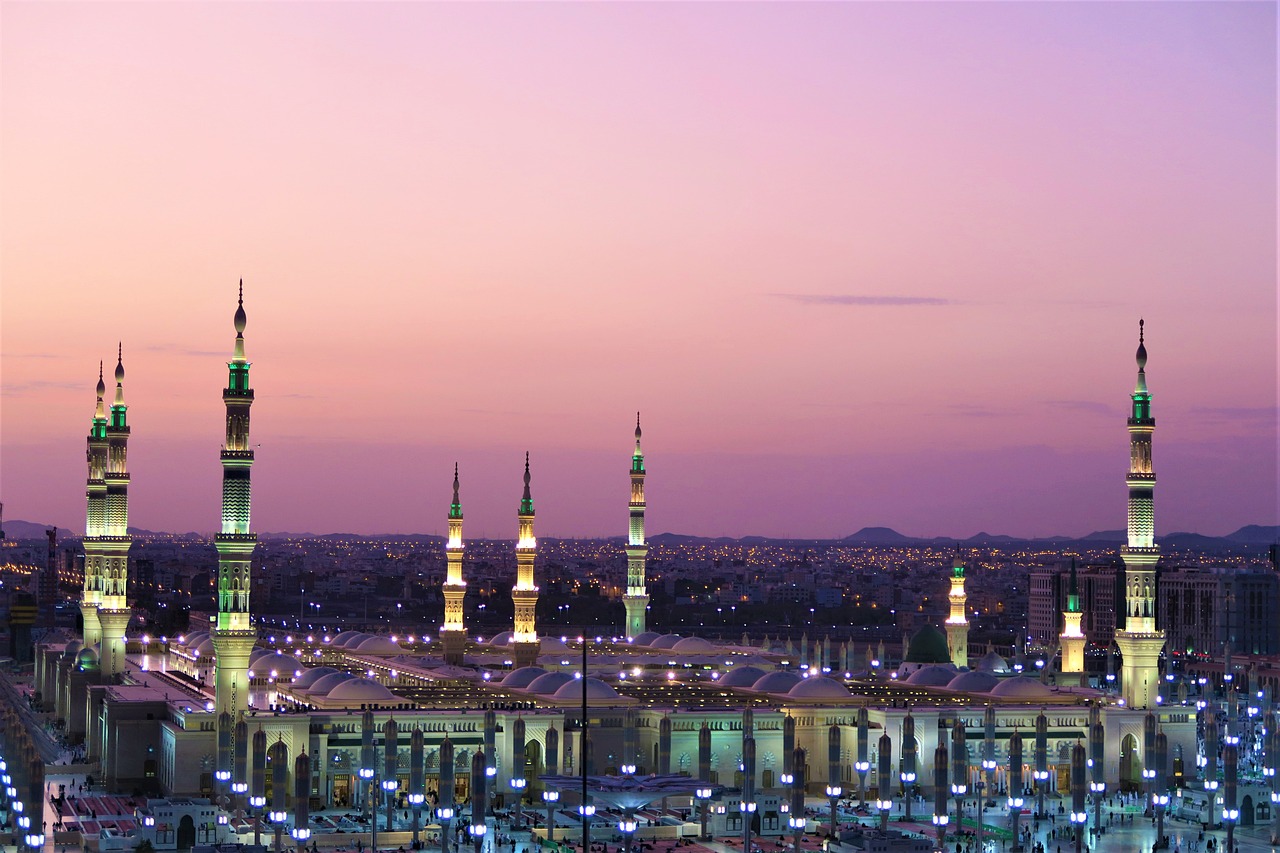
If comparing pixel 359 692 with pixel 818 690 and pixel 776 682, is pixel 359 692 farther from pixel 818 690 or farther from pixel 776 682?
pixel 776 682

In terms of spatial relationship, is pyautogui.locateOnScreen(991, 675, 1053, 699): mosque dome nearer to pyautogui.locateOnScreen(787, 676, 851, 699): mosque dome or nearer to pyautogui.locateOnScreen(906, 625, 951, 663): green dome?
pyautogui.locateOnScreen(787, 676, 851, 699): mosque dome

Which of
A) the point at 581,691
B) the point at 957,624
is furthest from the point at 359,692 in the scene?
the point at 957,624

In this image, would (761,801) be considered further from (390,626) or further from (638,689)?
(390,626)

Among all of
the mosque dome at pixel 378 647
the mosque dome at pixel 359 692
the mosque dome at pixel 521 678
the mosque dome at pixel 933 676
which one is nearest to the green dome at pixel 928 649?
the mosque dome at pixel 933 676

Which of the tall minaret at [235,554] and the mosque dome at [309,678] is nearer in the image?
the tall minaret at [235,554]

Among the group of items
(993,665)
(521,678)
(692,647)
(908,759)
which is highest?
(521,678)

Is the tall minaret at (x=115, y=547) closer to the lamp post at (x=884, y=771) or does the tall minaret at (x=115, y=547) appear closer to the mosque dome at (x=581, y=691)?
the mosque dome at (x=581, y=691)

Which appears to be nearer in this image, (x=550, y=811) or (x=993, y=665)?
(x=550, y=811)
